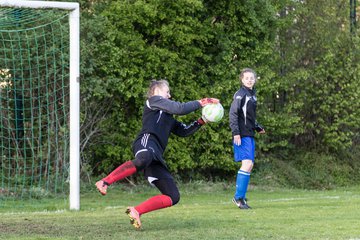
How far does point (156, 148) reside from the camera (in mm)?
8703

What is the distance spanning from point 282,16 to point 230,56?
2550mm

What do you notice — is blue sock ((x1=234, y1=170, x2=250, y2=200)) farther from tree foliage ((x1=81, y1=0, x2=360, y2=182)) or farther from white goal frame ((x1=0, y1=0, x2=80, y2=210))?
tree foliage ((x1=81, y1=0, x2=360, y2=182))

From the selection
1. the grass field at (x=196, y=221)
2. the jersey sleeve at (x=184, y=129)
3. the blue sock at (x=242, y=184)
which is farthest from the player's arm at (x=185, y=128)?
the blue sock at (x=242, y=184)

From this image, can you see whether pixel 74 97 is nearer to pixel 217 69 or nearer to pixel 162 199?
pixel 162 199

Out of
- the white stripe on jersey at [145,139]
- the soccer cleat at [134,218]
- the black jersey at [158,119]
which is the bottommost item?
the soccer cleat at [134,218]

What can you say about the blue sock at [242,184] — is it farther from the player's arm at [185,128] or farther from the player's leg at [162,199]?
the player's leg at [162,199]

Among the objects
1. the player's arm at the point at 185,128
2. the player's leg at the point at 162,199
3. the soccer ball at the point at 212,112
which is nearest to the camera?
the player's leg at the point at 162,199

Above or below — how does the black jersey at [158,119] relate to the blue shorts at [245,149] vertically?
above

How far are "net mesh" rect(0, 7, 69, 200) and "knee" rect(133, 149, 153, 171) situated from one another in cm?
568

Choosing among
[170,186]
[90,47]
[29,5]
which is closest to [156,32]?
[90,47]

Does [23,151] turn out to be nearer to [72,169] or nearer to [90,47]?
[90,47]

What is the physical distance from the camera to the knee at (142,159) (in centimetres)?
851

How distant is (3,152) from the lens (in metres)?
14.6

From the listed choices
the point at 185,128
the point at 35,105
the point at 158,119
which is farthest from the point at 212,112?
the point at 35,105
